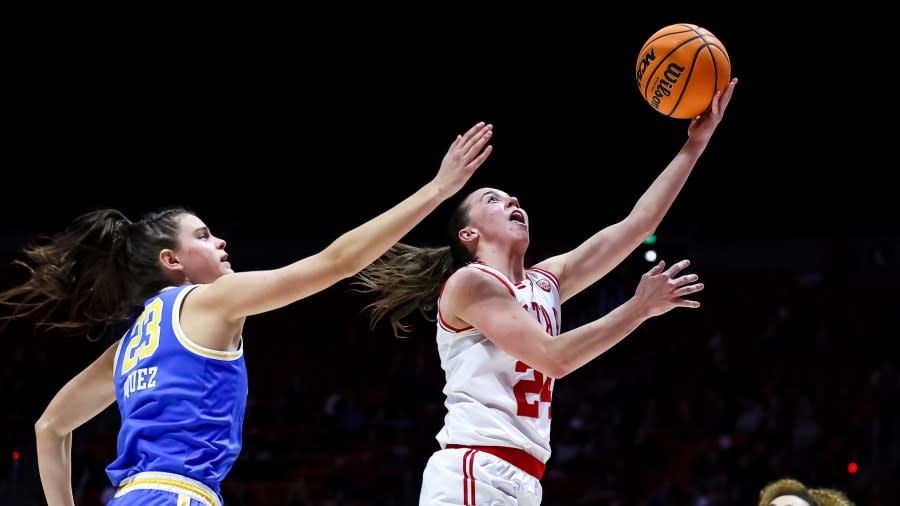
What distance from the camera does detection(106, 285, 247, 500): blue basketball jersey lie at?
9.71 feet

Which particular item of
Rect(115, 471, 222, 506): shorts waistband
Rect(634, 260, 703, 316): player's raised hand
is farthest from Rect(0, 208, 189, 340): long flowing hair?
Rect(634, 260, 703, 316): player's raised hand

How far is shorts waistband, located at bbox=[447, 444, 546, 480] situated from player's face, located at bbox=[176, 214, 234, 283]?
1039 mm

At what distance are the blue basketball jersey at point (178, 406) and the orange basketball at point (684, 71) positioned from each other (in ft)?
6.63

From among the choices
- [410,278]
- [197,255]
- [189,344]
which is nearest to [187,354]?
[189,344]

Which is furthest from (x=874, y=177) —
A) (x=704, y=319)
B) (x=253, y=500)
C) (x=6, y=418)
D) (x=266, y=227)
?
(x=6, y=418)

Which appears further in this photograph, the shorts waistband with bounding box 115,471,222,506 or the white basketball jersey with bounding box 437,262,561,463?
the white basketball jersey with bounding box 437,262,561,463

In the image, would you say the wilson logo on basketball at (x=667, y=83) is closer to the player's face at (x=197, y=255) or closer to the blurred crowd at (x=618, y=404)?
the player's face at (x=197, y=255)

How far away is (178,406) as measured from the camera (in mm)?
2977

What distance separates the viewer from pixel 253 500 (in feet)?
34.7

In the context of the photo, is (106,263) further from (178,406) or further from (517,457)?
(517,457)

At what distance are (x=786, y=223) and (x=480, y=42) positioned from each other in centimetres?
507

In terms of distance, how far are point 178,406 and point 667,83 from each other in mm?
2286

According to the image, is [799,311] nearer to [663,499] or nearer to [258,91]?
[663,499]

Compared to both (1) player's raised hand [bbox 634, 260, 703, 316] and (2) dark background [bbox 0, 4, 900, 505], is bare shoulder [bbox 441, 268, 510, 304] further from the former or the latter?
(2) dark background [bbox 0, 4, 900, 505]
